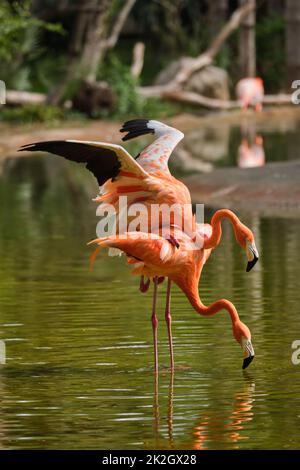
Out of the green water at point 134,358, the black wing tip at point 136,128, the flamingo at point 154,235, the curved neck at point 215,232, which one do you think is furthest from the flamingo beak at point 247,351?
the black wing tip at point 136,128

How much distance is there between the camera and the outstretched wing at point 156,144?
9383 mm

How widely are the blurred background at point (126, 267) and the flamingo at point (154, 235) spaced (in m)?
0.42

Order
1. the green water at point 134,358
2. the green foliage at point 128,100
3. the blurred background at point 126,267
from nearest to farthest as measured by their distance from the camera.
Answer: the green water at point 134,358 → the blurred background at point 126,267 → the green foliage at point 128,100

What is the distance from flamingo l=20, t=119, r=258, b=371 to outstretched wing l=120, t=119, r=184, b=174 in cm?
3

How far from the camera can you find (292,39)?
119 feet

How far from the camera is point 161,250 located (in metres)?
8.55

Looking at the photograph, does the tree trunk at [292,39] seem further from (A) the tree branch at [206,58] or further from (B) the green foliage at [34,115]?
(B) the green foliage at [34,115]

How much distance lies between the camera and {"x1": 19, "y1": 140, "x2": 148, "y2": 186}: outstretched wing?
8508mm

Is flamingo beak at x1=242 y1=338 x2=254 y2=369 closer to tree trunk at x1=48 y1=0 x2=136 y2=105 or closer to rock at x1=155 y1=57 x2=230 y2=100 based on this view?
tree trunk at x1=48 y1=0 x2=136 y2=105
